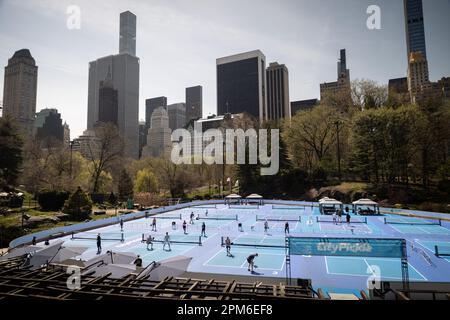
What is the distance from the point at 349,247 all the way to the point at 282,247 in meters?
11.1

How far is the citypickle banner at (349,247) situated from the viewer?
12.7 meters

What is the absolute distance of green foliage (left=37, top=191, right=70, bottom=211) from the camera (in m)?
42.3

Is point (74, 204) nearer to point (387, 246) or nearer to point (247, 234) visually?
point (247, 234)

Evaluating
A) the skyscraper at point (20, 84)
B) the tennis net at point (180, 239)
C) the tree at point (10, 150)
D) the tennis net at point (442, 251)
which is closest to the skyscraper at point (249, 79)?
the skyscraper at point (20, 84)

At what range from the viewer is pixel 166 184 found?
74.2 meters

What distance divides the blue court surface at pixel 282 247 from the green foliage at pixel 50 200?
41.5 ft

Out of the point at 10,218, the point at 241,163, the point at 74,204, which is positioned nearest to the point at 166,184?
the point at 241,163

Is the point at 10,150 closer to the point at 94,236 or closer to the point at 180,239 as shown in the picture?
the point at 94,236

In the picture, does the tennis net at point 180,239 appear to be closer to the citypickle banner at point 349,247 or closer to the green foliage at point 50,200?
the citypickle banner at point 349,247

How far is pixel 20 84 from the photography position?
222 feet

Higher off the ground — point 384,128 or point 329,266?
point 384,128

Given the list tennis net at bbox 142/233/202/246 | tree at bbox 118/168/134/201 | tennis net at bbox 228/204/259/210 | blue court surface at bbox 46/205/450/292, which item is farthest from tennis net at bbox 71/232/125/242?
tree at bbox 118/168/134/201

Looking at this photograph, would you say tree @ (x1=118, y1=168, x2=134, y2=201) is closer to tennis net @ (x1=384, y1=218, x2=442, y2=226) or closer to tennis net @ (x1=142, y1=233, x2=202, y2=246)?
tennis net @ (x1=142, y1=233, x2=202, y2=246)

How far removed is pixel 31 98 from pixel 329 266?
91330 millimetres
